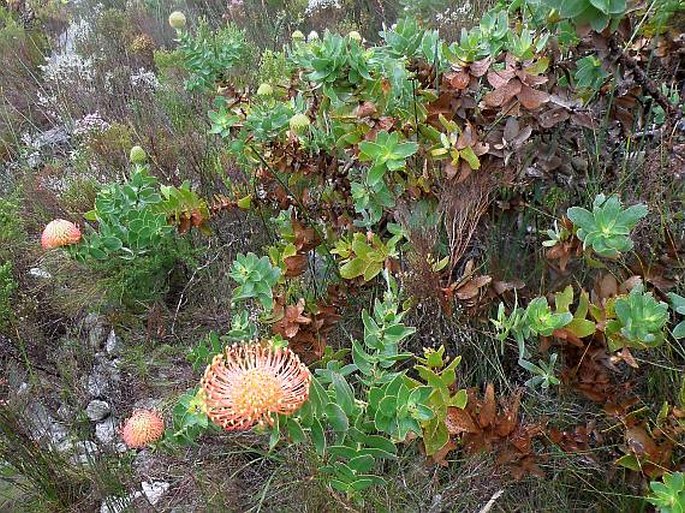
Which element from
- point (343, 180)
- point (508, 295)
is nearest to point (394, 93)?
point (343, 180)

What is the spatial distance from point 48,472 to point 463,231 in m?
1.21

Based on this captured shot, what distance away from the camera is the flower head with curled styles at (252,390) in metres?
1.00

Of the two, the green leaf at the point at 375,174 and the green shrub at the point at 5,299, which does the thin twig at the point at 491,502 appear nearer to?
the green leaf at the point at 375,174

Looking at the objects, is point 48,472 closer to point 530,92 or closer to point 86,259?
point 86,259

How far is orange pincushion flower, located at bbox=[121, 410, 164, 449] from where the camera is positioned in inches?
62.1

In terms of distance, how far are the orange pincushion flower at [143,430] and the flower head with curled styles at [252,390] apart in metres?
0.60

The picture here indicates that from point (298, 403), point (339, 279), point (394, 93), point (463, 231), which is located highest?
point (394, 93)

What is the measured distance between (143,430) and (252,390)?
27.7 inches

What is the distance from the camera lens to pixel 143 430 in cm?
158

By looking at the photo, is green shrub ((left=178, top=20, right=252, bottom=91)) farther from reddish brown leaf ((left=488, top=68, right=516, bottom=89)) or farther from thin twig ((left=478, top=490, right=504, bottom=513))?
thin twig ((left=478, top=490, right=504, bottom=513))

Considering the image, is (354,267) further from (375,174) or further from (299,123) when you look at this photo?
(299,123)

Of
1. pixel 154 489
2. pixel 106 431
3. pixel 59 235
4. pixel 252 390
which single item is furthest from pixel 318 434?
pixel 59 235

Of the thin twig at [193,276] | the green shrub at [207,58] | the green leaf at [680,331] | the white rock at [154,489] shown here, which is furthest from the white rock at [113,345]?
the green leaf at [680,331]

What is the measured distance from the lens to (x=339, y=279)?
183cm
